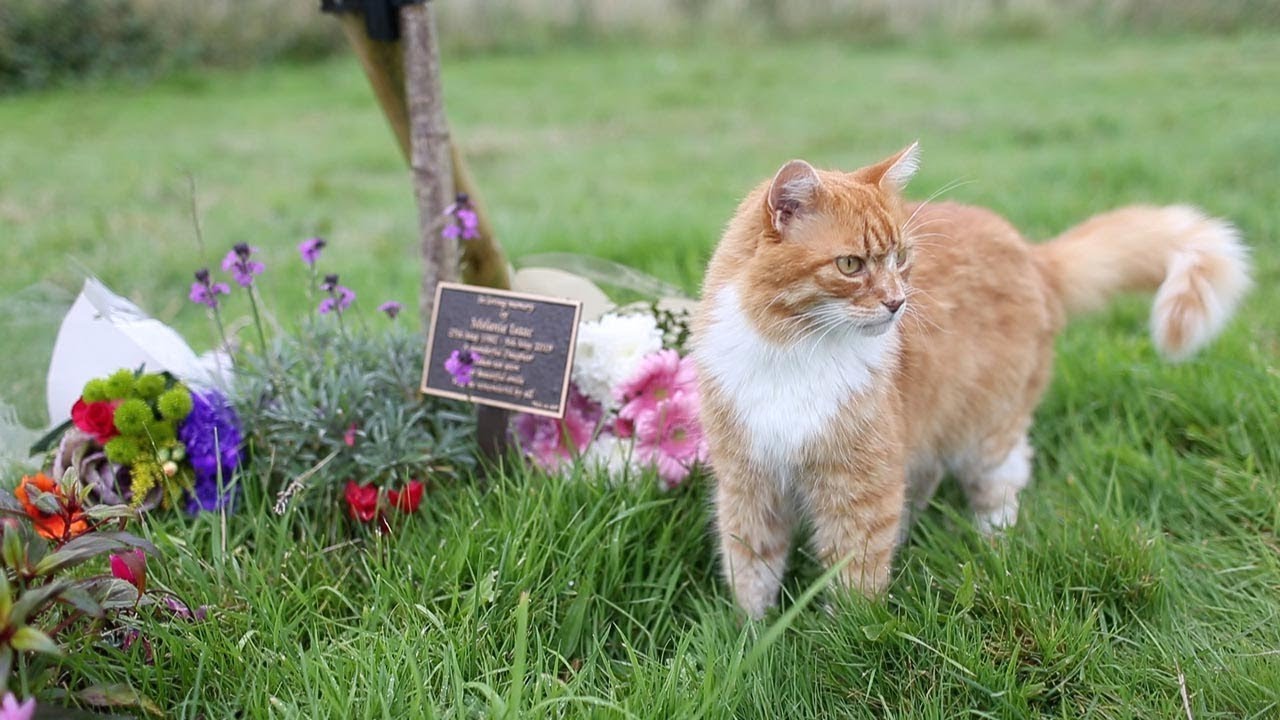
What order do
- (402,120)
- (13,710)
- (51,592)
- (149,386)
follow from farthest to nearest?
1. (402,120)
2. (149,386)
3. (51,592)
4. (13,710)

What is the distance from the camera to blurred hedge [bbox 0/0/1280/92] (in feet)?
36.0

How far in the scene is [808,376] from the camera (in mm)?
2074

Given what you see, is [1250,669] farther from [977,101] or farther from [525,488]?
[977,101]

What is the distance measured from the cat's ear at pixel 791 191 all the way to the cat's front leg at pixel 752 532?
0.61 meters

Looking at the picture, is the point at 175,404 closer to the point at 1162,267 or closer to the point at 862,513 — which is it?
the point at 862,513

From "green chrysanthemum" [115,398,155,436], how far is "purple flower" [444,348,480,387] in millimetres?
786

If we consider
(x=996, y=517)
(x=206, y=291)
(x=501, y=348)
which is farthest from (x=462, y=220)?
(x=996, y=517)

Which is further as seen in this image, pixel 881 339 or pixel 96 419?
pixel 96 419

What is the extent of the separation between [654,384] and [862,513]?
81 cm

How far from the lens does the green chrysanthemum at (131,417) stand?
2398mm

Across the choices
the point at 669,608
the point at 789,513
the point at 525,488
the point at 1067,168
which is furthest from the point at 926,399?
the point at 1067,168

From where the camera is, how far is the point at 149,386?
2.53 metres

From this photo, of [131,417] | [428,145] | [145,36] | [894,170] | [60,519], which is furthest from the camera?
[145,36]

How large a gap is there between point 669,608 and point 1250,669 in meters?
1.27
